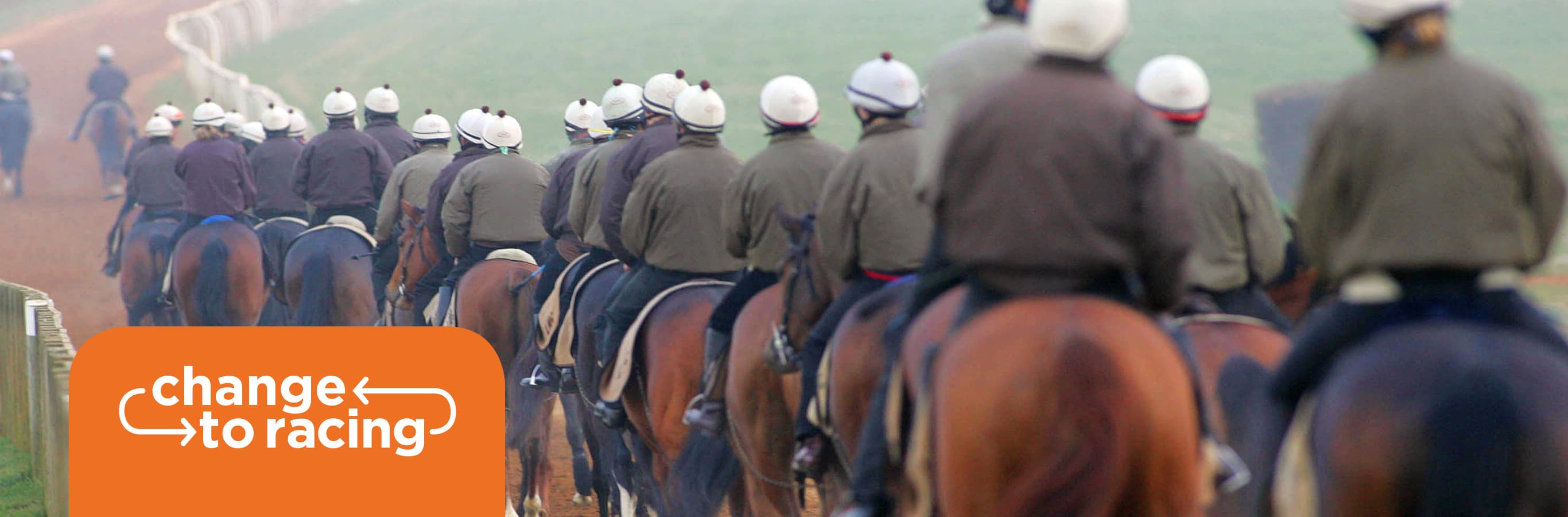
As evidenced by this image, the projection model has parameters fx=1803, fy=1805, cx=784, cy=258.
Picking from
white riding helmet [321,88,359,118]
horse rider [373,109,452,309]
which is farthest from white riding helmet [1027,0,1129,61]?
white riding helmet [321,88,359,118]

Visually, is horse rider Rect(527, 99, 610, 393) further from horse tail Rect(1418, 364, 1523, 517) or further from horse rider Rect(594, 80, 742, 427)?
horse tail Rect(1418, 364, 1523, 517)

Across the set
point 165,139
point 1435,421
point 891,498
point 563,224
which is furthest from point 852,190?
point 165,139

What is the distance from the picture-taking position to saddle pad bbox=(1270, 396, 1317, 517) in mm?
4742

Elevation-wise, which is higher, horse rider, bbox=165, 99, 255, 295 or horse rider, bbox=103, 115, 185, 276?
horse rider, bbox=165, 99, 255, 295

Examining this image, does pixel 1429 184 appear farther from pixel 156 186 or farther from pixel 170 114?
pixel 170 114

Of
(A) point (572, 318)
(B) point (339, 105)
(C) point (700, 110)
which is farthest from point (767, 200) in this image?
(B) point (339, 105)

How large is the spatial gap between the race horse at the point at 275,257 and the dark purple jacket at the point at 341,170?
2.50 feet

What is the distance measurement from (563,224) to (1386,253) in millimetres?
7696

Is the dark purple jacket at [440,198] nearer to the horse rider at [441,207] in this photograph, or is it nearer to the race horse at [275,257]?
the horse rider at [441,207]

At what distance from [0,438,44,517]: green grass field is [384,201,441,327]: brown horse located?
270cm

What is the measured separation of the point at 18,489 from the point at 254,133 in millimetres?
9338

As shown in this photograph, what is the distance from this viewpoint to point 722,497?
9234 millimetres

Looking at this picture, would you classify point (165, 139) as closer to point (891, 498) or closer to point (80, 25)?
point (891, 498)

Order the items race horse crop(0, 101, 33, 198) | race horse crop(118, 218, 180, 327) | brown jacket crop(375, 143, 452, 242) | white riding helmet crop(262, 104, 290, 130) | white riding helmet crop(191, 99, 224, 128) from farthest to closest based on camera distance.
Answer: race horse crop(0, 101, 33, 198) → white riding helmet crop(262, 104, 290, 130) → race horse crop(118, 218, 180, 327) → white riding helmet crop(191, 99, 224, 128) → brown jacket crop(375, 143, 452, 242)
